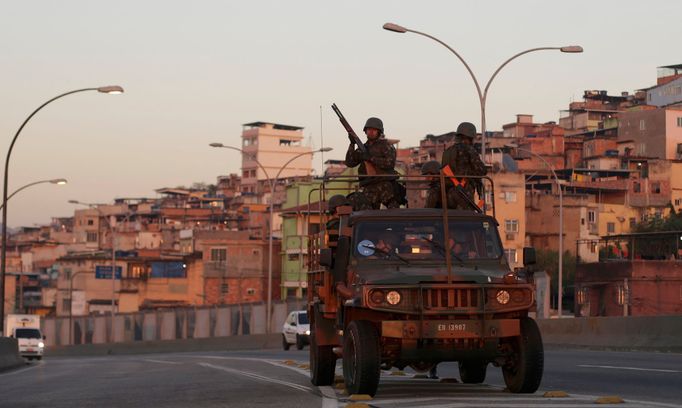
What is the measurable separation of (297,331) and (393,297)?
115 ft

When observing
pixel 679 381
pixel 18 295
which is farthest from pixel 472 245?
pixel 18 295

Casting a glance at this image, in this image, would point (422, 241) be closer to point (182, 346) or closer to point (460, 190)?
point (460, 190)

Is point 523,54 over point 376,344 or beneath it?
over

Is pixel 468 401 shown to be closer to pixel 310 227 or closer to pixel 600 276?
pixel 310 227

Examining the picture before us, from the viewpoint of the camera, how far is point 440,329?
1439 cm

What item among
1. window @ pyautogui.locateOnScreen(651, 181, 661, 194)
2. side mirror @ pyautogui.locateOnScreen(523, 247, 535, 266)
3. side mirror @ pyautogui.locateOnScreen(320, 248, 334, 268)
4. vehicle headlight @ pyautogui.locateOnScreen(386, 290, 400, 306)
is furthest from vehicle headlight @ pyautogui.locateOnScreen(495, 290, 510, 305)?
window @ pyautogui.locateOnScreen(651, 181, 661, 194)

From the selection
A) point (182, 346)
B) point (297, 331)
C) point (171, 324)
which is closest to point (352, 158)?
point (297, 331)

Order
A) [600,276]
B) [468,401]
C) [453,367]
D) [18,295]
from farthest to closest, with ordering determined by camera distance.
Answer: [18,295] < [600,276] < [453,367] < [468,401]

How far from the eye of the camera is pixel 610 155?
511 feet

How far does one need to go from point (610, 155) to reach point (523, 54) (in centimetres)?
11682

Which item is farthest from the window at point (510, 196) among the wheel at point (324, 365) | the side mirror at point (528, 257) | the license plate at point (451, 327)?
the license plate at point (451, 327)

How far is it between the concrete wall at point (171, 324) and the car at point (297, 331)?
22542mm

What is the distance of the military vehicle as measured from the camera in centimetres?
1445

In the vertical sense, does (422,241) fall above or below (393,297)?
above
